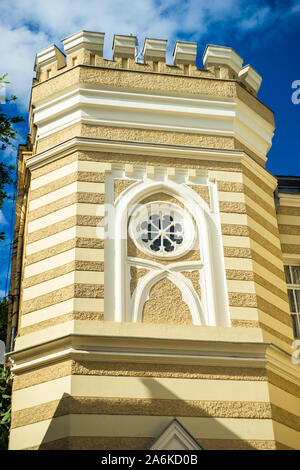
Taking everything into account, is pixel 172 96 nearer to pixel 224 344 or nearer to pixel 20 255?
pixel 224 344

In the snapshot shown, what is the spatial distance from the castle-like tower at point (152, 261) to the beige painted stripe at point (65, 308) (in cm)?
2

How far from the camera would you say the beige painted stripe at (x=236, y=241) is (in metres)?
10.6

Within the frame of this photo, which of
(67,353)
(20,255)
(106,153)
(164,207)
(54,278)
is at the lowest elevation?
(67,353)

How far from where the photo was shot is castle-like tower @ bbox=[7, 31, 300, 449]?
29.2ft

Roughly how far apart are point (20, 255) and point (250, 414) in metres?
9.25

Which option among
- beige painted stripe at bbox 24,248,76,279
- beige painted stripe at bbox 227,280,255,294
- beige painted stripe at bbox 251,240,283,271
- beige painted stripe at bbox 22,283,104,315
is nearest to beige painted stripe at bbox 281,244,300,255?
beige painted stripe at bbox 251,240,283,271

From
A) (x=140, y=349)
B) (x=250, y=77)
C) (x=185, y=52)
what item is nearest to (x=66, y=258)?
(x=140, y=349)

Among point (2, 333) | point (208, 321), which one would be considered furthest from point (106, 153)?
point (2, 333)

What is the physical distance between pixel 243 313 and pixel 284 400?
5.09 ft

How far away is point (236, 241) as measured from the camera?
34.8ft

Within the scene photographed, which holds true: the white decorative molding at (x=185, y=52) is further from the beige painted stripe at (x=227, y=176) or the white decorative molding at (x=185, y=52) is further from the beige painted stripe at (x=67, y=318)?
the beige painted stripe at (x=67, y=318)

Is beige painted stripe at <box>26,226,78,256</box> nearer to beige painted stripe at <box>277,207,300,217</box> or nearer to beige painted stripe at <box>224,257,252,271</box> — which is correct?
beige painted stripe at <box>224,257,252,271</box>

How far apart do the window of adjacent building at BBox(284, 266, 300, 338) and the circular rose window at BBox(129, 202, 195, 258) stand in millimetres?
3178

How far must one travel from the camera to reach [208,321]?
9852mm
